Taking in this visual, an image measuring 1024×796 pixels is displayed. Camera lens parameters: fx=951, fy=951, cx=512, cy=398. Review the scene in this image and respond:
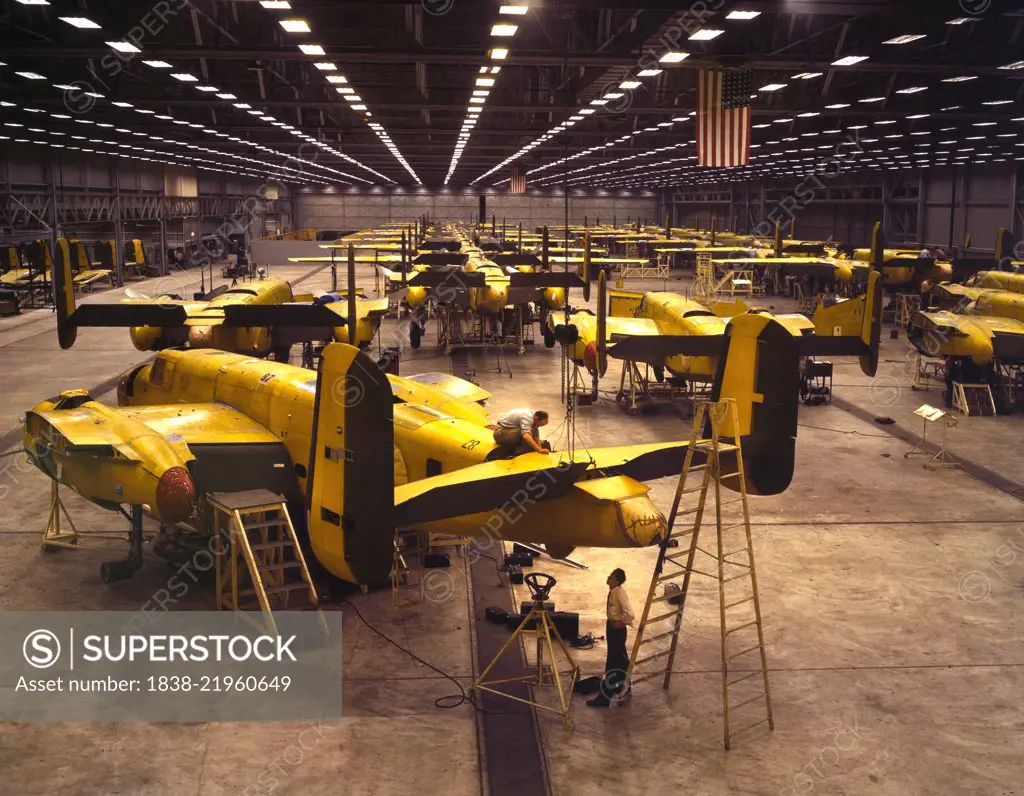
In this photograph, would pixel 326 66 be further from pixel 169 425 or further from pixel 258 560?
pixel 258 560

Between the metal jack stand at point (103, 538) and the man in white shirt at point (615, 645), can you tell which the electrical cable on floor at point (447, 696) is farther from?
the metal jack stand at point (103, 538)

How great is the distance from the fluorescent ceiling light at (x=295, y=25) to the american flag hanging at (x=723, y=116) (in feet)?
30.6

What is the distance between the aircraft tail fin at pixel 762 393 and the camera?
12555 mm

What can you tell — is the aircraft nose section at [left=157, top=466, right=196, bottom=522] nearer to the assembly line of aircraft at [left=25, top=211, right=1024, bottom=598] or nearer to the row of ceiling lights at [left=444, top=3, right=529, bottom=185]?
the assembly line of aircraft at [left=25, top=211, right=1024, bottom=598]

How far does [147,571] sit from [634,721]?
9169 mm

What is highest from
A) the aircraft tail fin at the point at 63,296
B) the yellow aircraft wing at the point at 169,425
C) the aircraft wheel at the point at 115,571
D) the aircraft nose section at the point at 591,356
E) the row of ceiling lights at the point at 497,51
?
the row of ceiling lights at the point at 497,51

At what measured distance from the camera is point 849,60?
19.7 m

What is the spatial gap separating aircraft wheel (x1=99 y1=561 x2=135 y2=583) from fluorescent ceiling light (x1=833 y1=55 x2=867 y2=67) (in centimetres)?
1692

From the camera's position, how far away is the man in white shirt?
12.2 meters

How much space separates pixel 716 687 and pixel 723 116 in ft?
46.8

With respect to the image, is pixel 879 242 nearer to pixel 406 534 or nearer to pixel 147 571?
pixel 406 534

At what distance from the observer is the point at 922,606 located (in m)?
15.5

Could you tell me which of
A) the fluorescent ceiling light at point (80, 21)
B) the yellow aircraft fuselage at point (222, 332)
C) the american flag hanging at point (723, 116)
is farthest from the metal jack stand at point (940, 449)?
the fluorescent ceiling light at point (80, 21)

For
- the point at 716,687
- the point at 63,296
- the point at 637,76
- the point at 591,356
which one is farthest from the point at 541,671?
the point at 591,356
